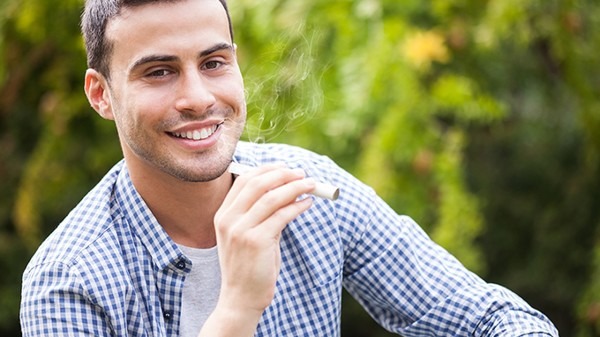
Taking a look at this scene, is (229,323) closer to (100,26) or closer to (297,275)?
(297,275)

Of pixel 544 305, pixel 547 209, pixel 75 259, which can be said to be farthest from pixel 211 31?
pixel 544 305

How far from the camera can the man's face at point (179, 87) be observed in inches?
64.2

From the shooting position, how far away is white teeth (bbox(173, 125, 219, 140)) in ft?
5.37

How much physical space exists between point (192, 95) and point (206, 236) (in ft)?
1.04

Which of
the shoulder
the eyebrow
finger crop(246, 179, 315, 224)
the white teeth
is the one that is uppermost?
the eyebrow

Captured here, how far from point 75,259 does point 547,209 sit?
3.46 meters

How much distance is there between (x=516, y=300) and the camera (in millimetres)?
1771

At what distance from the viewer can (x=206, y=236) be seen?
71.2 inches

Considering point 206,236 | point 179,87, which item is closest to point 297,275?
point 206,236

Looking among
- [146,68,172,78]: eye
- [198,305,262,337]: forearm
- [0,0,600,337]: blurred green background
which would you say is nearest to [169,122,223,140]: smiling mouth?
[146,68,172,78]: eye

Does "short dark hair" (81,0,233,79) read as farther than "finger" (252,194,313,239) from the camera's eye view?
Yes

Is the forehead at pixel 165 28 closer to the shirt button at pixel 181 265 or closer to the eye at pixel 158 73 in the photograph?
the eye at pixel 158 73

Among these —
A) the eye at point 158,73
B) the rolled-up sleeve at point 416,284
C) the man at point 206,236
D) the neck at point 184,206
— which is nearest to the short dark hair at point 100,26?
the man at point 206,236

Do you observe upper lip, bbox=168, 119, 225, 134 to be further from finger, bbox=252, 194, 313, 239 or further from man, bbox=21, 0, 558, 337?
finger, bbox=252, 194, 313, 239
